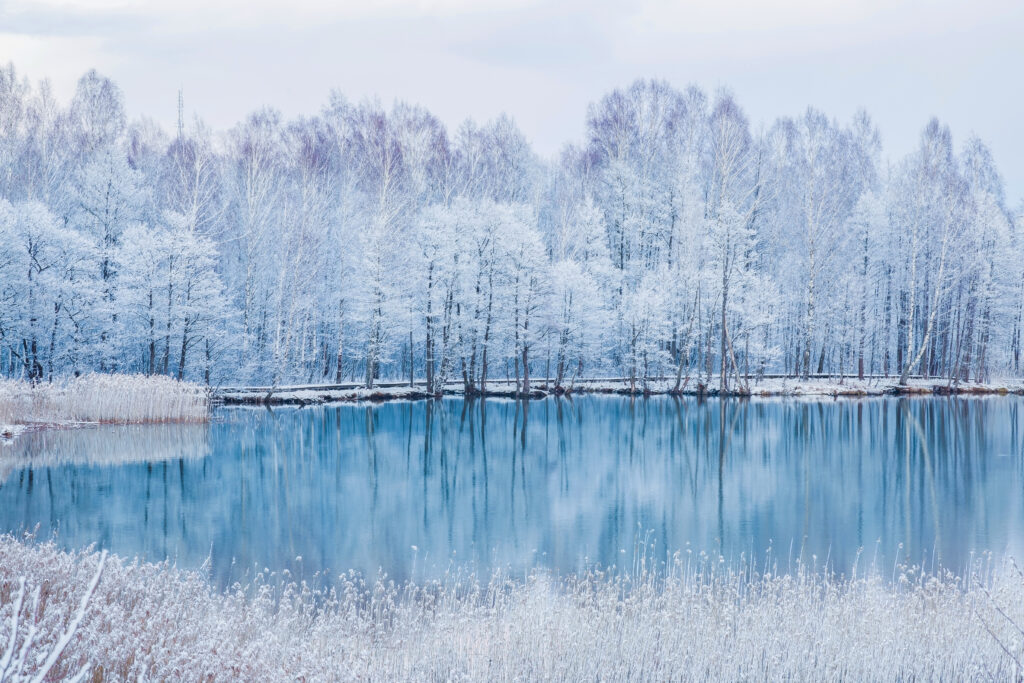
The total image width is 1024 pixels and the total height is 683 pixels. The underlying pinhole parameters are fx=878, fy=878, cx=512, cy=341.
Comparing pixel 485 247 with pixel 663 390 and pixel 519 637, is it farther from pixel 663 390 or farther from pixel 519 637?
pixel 519 637

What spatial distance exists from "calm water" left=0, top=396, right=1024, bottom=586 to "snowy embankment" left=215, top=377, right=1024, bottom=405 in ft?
23.2

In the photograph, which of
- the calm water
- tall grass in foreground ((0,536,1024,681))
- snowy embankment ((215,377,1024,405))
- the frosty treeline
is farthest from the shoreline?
tall grass in foreground ((0,536,1024,681))

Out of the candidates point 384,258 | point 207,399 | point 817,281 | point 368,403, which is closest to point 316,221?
point 384,258

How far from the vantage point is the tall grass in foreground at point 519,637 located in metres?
7.08

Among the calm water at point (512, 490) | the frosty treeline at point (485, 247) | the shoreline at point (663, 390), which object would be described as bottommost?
the calm water at point (512, 490)

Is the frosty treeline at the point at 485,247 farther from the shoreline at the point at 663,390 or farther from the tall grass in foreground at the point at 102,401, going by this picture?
the tall grass in foreground at the point at 102,401

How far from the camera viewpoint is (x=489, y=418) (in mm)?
35875

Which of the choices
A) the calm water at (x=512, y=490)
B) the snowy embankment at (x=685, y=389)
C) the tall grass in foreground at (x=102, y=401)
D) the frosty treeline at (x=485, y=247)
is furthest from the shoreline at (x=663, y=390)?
the tall grass in foreground at (x=102, y=401)

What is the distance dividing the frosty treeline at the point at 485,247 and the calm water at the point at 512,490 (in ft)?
32.2

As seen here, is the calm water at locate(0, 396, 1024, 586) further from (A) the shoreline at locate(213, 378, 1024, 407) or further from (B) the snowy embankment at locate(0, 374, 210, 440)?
(A) the shoreline at locate(213, 378, 1024, 407)

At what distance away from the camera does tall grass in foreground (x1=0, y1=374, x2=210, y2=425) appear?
89.2ft

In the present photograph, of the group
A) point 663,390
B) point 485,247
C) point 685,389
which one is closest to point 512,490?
point 485,247

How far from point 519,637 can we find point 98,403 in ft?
77.2

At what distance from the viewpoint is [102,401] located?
28000 millimetres
